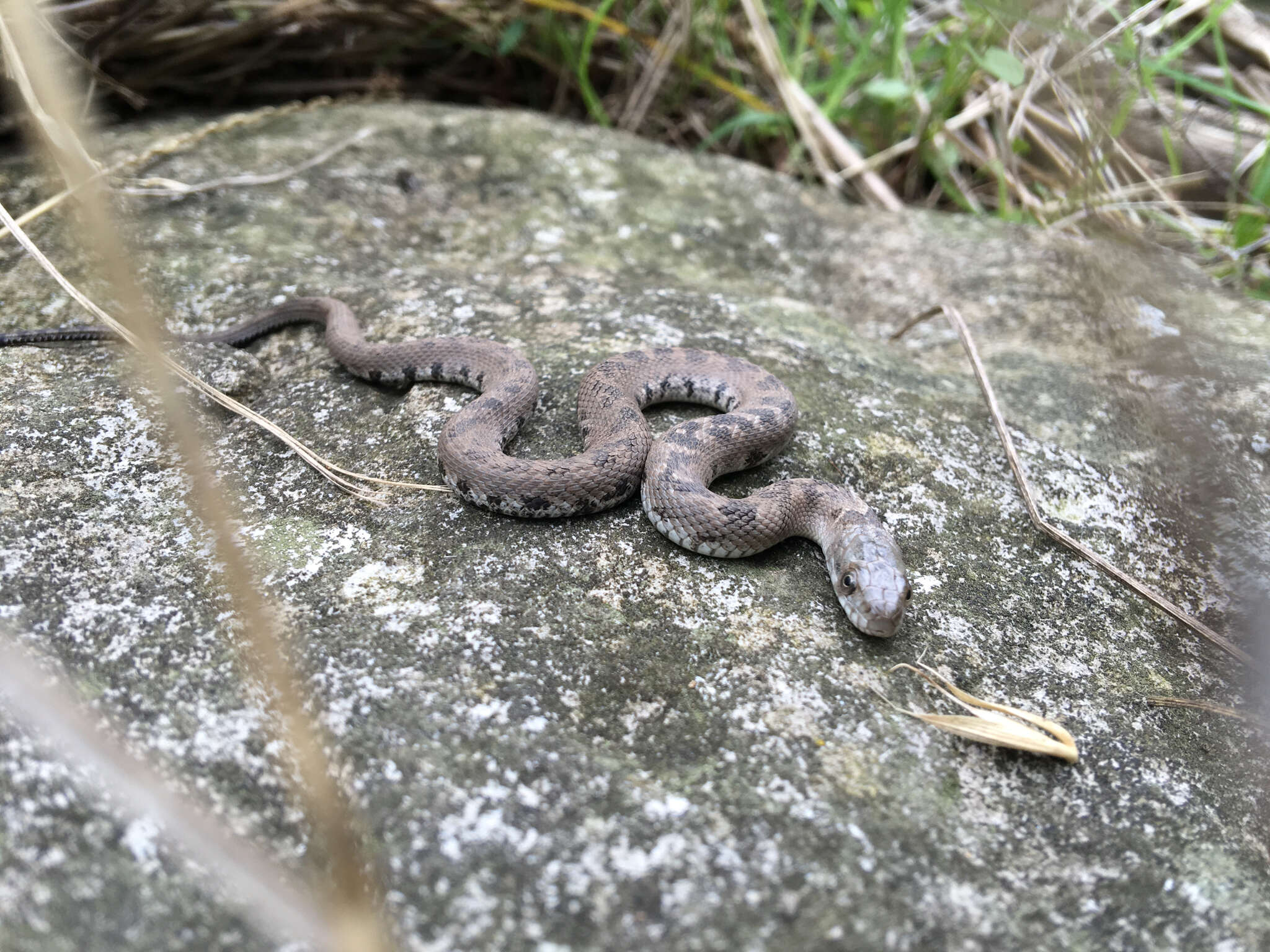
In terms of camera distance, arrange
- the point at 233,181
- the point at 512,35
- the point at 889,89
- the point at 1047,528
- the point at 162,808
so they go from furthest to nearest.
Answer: the point at 512,35
the point at 889,89
the point at 233,181
the point at 1047,528
the point at 162,808

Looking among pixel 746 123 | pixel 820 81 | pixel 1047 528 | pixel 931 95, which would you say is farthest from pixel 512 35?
pixel 1047 528

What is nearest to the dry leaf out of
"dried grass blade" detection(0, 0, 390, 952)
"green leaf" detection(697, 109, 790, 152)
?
"dried grass blade" detection(0, 0, 390, 952)

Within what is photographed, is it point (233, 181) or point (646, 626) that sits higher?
point (646, 626)

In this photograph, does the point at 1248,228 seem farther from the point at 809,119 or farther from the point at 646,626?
the point at 646,626

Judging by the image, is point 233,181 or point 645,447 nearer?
point 645,447

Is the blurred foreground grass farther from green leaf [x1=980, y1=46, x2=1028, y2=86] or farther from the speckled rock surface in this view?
the speckled rock surface

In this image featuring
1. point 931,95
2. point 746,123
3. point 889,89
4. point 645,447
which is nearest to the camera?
point 645,447
